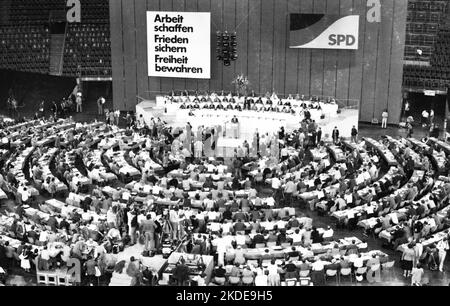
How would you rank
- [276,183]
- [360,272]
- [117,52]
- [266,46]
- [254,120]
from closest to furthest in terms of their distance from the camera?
1. [360,272]
2. [276,183]
3. [254,120]
4. [266,46]
5. [117,52]

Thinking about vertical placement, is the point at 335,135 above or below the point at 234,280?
above

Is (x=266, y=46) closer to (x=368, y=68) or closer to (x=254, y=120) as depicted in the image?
(x=368, y=68)

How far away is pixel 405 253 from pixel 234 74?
2390 centimetres

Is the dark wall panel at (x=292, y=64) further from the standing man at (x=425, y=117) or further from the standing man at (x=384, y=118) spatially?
the standing man at (x=425, y=117)

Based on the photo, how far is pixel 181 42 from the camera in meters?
40.3

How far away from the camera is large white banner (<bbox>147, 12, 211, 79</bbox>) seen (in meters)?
40.1

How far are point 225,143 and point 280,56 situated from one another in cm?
995

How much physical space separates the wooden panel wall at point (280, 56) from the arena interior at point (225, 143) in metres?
0.09

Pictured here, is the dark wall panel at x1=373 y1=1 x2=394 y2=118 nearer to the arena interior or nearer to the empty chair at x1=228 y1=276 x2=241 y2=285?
the arena interior

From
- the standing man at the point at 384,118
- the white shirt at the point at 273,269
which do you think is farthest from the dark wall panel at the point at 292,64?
the white shirt at the point at 273,269

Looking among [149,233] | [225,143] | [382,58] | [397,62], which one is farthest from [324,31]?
[149,233]

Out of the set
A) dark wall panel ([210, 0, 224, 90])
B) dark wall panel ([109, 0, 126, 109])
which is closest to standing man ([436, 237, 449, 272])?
dark wall panel ([210, 0, 224, 90])

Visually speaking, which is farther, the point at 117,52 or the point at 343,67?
the point at 117,52

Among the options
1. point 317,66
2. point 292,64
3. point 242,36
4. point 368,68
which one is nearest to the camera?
point 368,68
